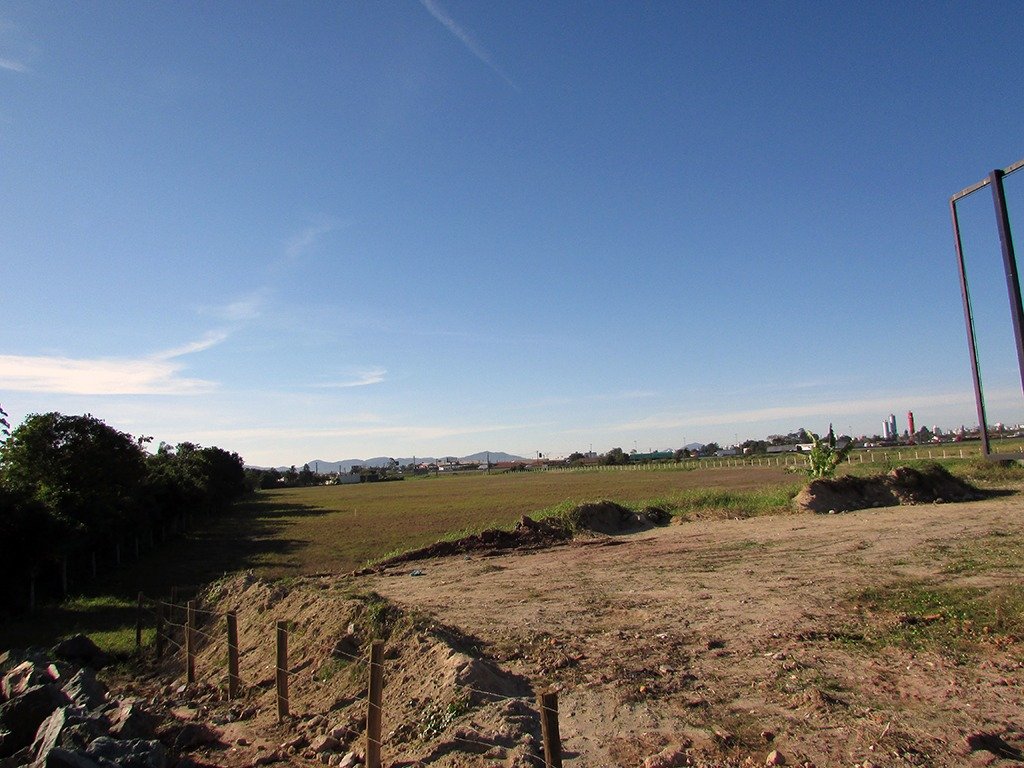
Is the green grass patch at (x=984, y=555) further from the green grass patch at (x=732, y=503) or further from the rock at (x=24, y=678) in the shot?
the rock at (x=24, y=678)

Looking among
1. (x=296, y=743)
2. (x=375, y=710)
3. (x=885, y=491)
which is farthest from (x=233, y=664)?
(x=885, y=491)

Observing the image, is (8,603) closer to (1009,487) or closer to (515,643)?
(515,643)

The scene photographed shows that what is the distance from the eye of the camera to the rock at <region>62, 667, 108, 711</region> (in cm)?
920

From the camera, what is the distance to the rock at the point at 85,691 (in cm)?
920

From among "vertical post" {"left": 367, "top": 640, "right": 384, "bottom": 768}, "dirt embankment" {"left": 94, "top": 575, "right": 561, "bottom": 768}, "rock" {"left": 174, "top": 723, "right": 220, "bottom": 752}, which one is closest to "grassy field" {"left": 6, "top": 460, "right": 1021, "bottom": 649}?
"dirt embankment" {"left": 94, "top": 575, "right": 561, "bottom": 768}

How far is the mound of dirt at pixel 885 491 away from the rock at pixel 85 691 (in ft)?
86.7

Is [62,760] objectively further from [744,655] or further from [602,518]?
[602,518]

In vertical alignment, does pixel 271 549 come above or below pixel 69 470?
below

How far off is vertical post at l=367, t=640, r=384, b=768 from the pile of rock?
2.52m

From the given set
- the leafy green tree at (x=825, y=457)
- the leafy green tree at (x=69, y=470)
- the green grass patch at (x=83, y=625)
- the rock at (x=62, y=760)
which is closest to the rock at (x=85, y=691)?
the rock at (x=62, y=760)

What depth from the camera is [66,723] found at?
25.3 ft

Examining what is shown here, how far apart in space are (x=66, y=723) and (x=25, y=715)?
1443mm

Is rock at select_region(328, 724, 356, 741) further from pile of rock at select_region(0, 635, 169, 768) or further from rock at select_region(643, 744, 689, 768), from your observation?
rock at select_region(643, 744, 689, 768)

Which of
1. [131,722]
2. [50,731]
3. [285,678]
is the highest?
[50,731]
